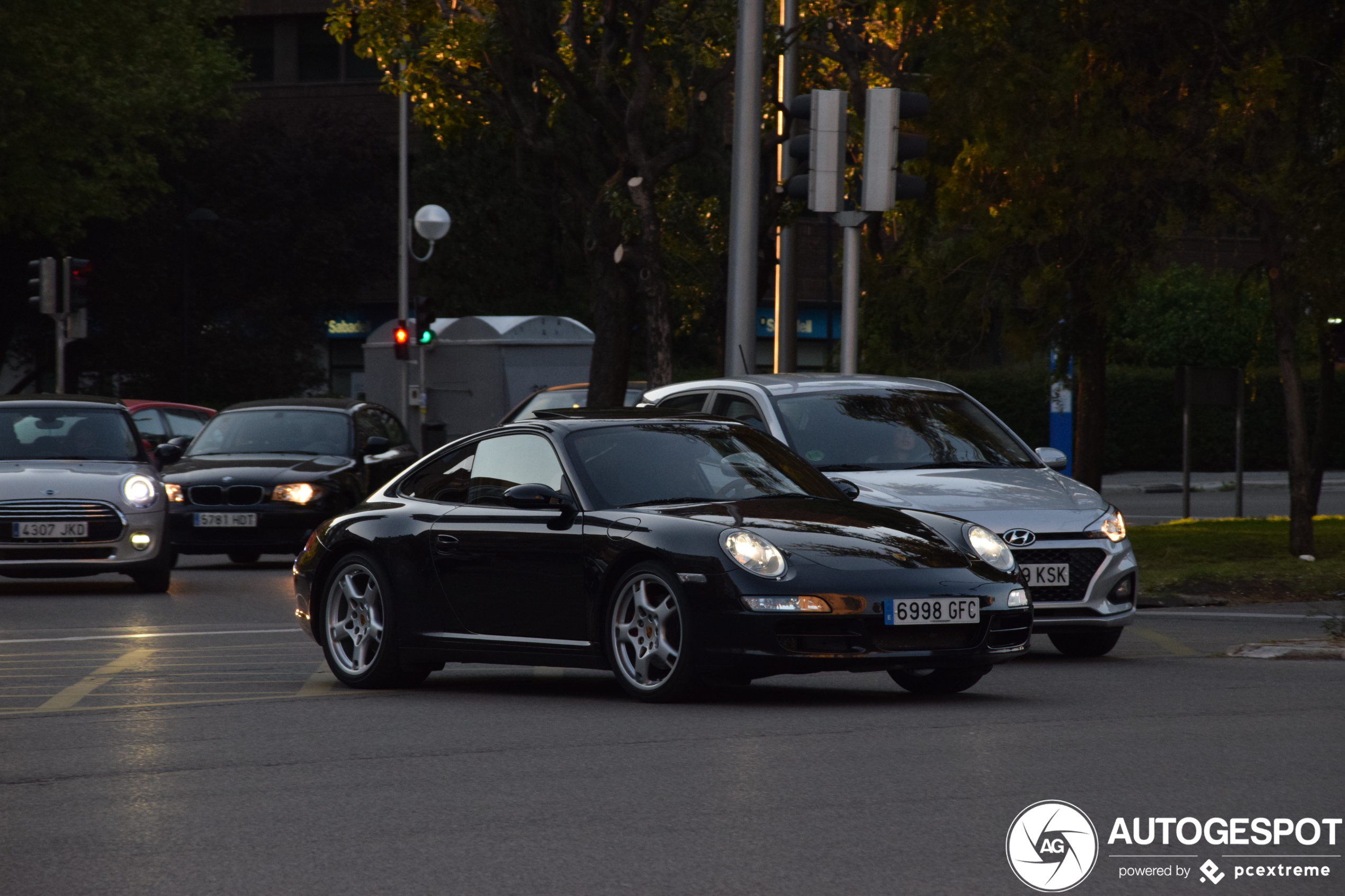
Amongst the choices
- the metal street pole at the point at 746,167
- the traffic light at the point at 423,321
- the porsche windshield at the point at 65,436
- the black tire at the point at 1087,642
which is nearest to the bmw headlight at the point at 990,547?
the black tire at the point at 1087,642

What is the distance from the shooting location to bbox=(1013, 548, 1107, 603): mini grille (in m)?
11.9

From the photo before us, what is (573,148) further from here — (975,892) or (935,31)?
(975,892)

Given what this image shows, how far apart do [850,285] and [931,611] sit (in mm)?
8925

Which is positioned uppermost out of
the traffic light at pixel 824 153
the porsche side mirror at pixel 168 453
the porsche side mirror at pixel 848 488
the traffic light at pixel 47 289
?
the traffic light at pixel 824 153

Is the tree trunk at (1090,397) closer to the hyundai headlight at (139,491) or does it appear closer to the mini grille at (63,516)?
the hyundai headlight at (139,491)

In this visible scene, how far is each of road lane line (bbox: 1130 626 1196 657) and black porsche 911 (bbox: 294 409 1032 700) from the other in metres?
2.41

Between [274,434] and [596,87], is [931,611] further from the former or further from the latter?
[596,87]

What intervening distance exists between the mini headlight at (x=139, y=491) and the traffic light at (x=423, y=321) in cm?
1768

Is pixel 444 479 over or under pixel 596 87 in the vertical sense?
under

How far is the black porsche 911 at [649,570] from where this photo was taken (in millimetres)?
9508

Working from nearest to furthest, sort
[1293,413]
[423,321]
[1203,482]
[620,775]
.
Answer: [620,775] < [1293,413] < [423,321] < [1203,482]

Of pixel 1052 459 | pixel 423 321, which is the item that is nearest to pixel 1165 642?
pixel 1052 459

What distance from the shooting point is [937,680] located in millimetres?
10312

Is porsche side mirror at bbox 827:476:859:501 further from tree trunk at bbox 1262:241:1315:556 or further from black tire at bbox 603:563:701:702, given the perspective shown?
tree trunk at bbox 1262:241:1315:556
